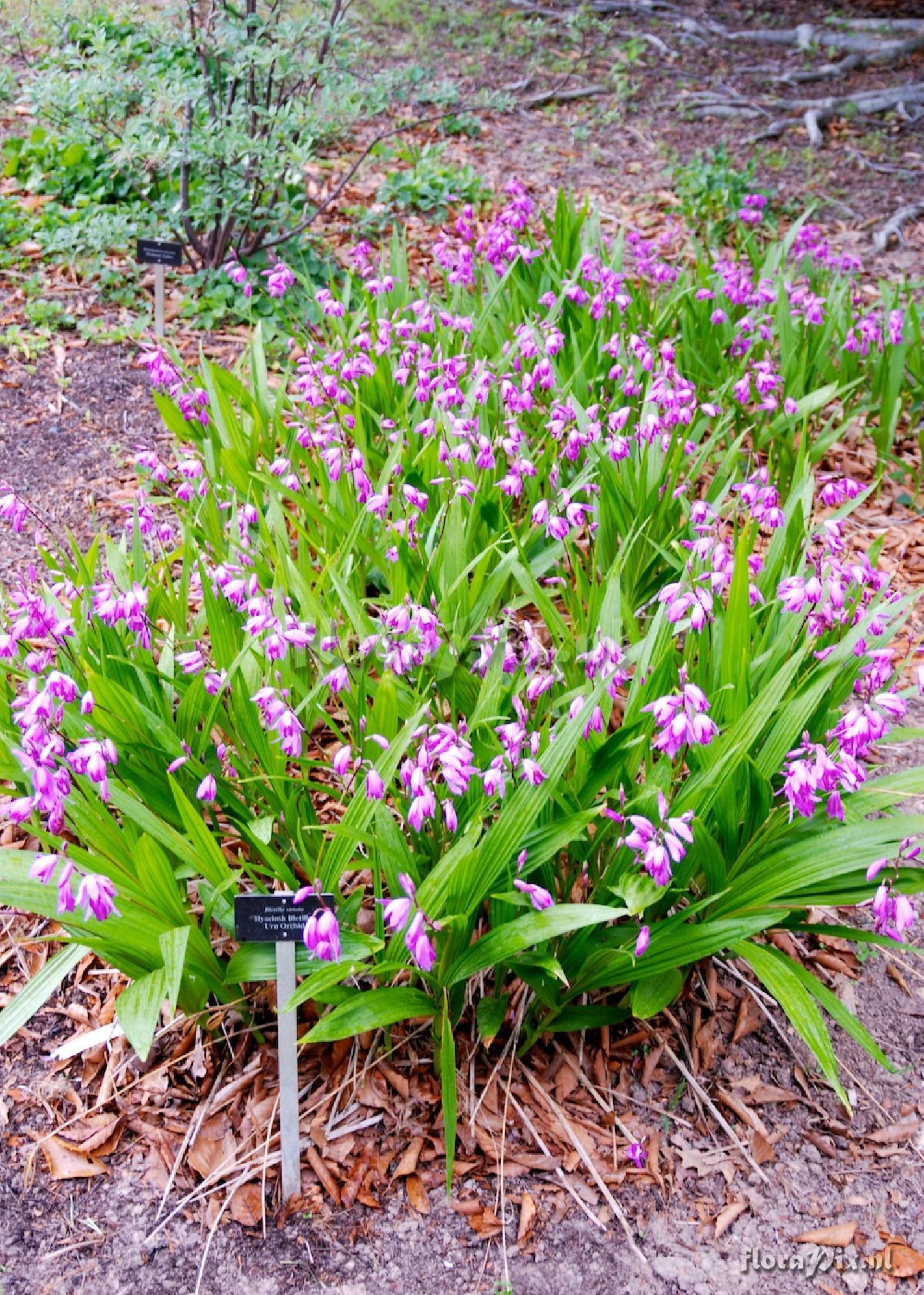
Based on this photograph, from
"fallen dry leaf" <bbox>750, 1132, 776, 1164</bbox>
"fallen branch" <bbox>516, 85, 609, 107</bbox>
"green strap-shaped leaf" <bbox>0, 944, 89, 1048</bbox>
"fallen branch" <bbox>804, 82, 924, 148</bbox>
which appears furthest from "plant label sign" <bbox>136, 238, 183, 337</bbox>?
"fallen branch" <bbox>804, 82, 924, 148</bbox>

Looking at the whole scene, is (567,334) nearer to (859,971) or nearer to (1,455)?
(1,455)

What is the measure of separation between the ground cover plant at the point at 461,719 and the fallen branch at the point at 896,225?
332 cm

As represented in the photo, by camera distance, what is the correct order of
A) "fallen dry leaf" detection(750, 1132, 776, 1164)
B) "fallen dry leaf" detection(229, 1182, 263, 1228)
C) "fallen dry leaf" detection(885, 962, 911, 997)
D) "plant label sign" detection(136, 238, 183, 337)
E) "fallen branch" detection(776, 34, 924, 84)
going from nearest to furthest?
"fallen dry leaf" detection(229, 1182, 263, 1228) → "fallen dry leaf" detection(750, 1132, 776, 1164) → "fallen dry leaf" detection(885, 962, 911, 997) → "plant label sign" detection(136, 238, 183, 337) → "fallen branch" detection(776, 34, 924, 84)

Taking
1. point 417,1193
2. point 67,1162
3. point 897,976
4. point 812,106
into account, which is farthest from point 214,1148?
point 812,106

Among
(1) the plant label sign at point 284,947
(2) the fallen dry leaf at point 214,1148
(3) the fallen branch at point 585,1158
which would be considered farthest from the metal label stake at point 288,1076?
(3) the fallen branch at point 585,1158

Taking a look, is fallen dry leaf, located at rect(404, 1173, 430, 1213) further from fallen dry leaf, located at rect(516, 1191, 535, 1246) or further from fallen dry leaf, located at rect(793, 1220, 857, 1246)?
fallen dry leaf, located at rect(793, 1220, 857, 1246)

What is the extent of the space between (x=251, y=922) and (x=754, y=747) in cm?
96

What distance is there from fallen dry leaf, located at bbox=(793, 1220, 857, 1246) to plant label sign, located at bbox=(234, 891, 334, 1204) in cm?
86

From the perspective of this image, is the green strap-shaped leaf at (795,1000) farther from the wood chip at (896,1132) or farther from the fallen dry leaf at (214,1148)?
the fallen dry leaf at (214,1148)

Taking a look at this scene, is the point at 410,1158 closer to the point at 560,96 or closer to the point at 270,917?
the point at 270,917

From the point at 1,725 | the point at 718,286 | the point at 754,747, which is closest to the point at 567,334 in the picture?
the point at 718,286

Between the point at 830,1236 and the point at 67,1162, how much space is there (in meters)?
1.28

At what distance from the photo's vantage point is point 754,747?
2006 millimetres

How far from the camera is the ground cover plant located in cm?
171
